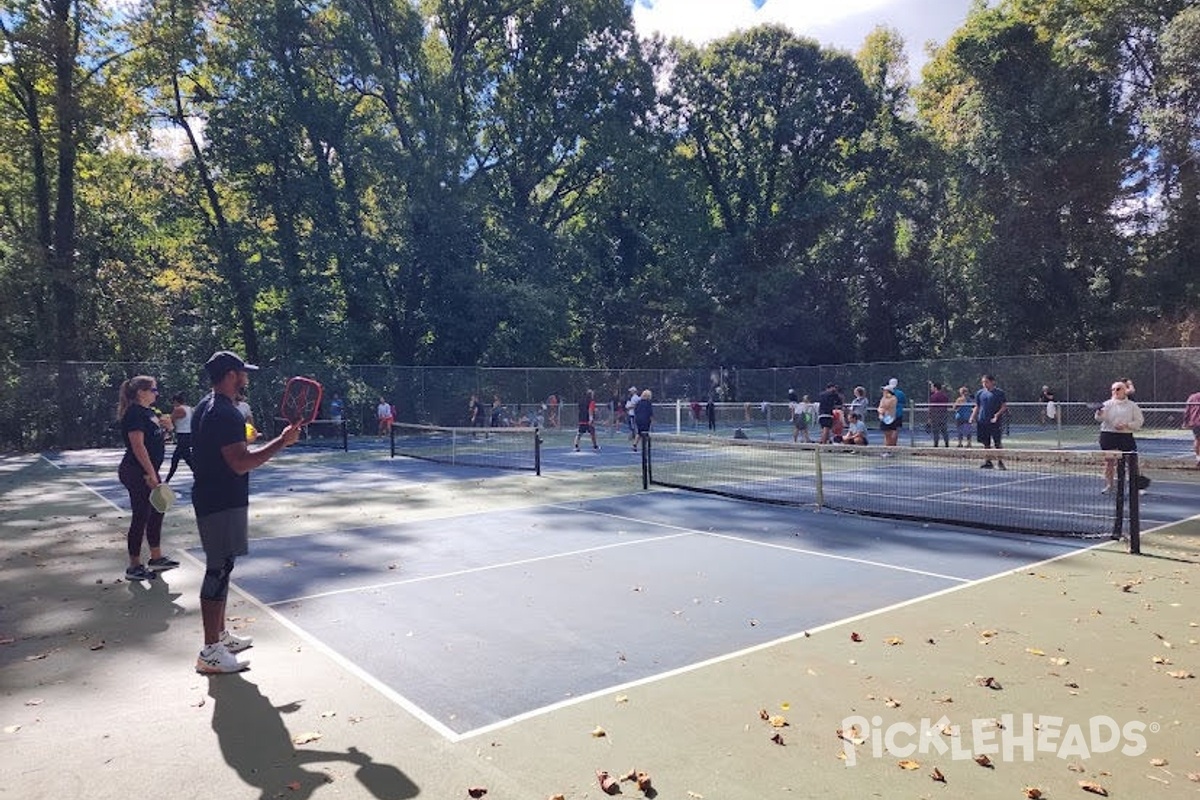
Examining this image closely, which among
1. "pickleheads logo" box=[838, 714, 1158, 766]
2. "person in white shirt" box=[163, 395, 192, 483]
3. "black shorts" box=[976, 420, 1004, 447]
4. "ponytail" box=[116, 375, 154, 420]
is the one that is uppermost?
"ponytail" box=[116, 375, 154, 420]

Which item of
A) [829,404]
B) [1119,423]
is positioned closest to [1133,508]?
[1119,423]

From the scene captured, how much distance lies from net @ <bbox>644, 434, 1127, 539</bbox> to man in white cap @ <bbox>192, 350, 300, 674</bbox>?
8214mm

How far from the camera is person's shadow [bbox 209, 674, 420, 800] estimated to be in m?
3.95

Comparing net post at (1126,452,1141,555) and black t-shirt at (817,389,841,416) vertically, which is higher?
black t-shirt at (817,389,841,416)

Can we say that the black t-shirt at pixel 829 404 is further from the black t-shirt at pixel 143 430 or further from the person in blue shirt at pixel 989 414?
the black t-shirt at pixel 143 430

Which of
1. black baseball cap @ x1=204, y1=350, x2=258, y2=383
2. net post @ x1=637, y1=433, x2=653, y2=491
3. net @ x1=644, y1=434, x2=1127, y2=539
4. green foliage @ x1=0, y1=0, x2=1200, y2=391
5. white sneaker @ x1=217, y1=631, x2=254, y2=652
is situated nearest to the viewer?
black baseball cap @ x1=204, y1=350, x2=258, y2=383

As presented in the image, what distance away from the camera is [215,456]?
5559 millimetres

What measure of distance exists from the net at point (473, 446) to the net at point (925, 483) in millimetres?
3500

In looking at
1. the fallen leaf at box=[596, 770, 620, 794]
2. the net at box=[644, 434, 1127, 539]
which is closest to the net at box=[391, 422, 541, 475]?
the net at box=[644, 434, 1127, 539]

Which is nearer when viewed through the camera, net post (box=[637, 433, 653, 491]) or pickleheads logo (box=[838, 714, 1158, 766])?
pickleheads logo (box=[838, 714, 1158, 766])

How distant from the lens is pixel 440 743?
4395 millimetres

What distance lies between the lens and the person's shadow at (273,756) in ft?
12.9

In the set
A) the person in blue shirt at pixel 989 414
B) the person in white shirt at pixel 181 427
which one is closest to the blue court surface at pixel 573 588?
the person in white shirt at pixel 181 427

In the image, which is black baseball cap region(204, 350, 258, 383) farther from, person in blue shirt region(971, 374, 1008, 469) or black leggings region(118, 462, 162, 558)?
person in blue shirt region(971, 374, 1008, 469)
